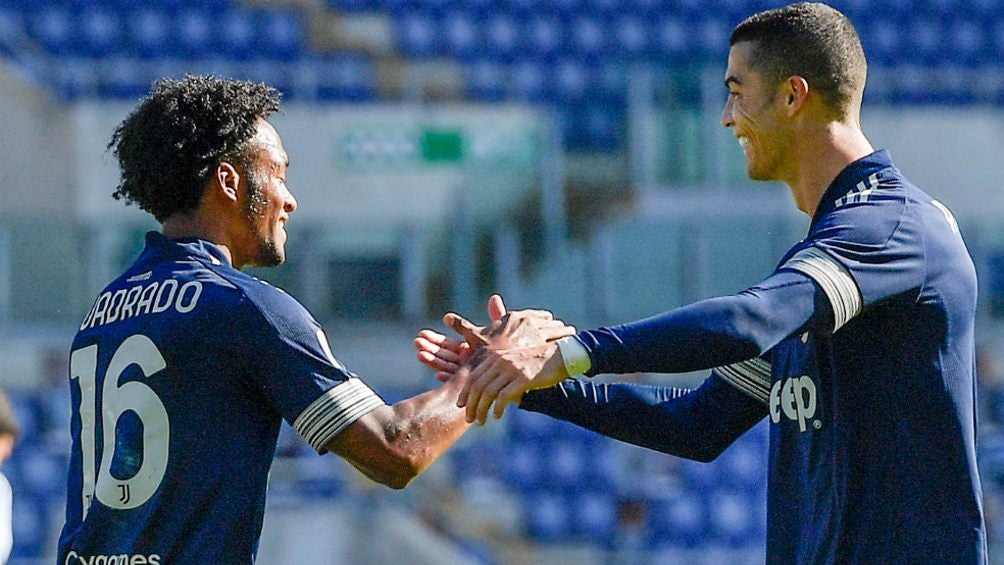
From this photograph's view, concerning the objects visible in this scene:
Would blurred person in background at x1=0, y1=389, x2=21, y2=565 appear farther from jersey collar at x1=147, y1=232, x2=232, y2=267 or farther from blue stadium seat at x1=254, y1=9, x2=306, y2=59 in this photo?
blue stadium seat at x1=254, y1=9, x2=306, y2=59

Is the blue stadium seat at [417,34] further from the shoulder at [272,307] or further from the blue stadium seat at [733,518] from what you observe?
the shoulder at [272,307]

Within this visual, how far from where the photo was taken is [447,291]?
1233 cm

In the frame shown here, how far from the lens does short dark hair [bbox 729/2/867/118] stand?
10.6 feet

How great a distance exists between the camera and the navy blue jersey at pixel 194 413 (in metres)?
2.99

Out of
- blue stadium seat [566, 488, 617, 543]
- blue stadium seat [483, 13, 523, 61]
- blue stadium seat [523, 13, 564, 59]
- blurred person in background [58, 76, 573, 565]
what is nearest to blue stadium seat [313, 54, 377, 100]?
blue stadium seat [483, 13, 523, 61]

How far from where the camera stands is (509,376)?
2.91m

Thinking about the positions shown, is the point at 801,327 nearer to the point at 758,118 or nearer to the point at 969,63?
the point at 758,118

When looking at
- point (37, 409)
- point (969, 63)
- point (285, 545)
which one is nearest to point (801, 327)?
point (285, 545)

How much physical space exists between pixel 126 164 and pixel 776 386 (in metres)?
1.48

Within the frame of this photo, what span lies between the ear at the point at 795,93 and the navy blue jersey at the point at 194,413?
42.7 inches

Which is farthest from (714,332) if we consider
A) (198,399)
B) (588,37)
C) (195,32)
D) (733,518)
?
(588,37)

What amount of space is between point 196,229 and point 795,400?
4.30 feet

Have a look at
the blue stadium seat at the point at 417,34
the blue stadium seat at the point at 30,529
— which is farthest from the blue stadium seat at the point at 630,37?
the blue stadium seat at the point at 30,529

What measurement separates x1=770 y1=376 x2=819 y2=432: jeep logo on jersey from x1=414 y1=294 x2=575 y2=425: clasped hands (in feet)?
1.57
